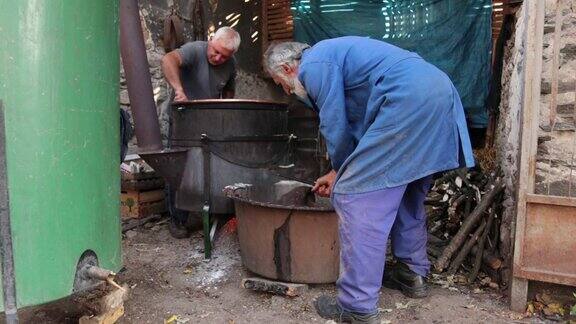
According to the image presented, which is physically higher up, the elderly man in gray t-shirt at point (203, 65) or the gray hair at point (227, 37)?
the gray hair at point (227, 37)

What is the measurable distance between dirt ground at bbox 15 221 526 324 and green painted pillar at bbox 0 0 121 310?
0.68 meters

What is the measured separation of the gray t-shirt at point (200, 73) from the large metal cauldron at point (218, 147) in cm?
54

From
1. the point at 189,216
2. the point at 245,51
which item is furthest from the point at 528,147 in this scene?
the point at 245,51

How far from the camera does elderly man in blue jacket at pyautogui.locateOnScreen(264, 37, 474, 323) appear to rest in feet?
7.25

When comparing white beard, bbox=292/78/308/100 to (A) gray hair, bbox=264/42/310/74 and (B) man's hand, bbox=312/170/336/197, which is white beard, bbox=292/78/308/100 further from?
(B) man's hand, bbox=312/170/336/197

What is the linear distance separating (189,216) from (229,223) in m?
0.42

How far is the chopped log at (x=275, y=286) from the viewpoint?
265cm

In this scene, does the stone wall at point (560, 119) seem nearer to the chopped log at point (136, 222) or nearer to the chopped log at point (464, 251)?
the chopped log at point (464, 251)

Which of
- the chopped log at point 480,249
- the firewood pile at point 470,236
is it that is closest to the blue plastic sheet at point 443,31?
the firewood pile at point 470,236

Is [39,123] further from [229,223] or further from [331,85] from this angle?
[229,223]

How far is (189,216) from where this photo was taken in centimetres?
396

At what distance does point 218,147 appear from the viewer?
11.5 feet

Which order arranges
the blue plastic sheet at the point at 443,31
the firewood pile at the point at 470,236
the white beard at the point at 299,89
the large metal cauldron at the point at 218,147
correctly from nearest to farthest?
the white beard at the point at 299,89, the firewood pile at the point at 470,236, the large metal cauldron at the point at 218,147, the blue plastic sheet at the point at 443,31

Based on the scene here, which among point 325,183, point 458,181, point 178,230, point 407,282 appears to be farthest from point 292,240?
point 458,181
